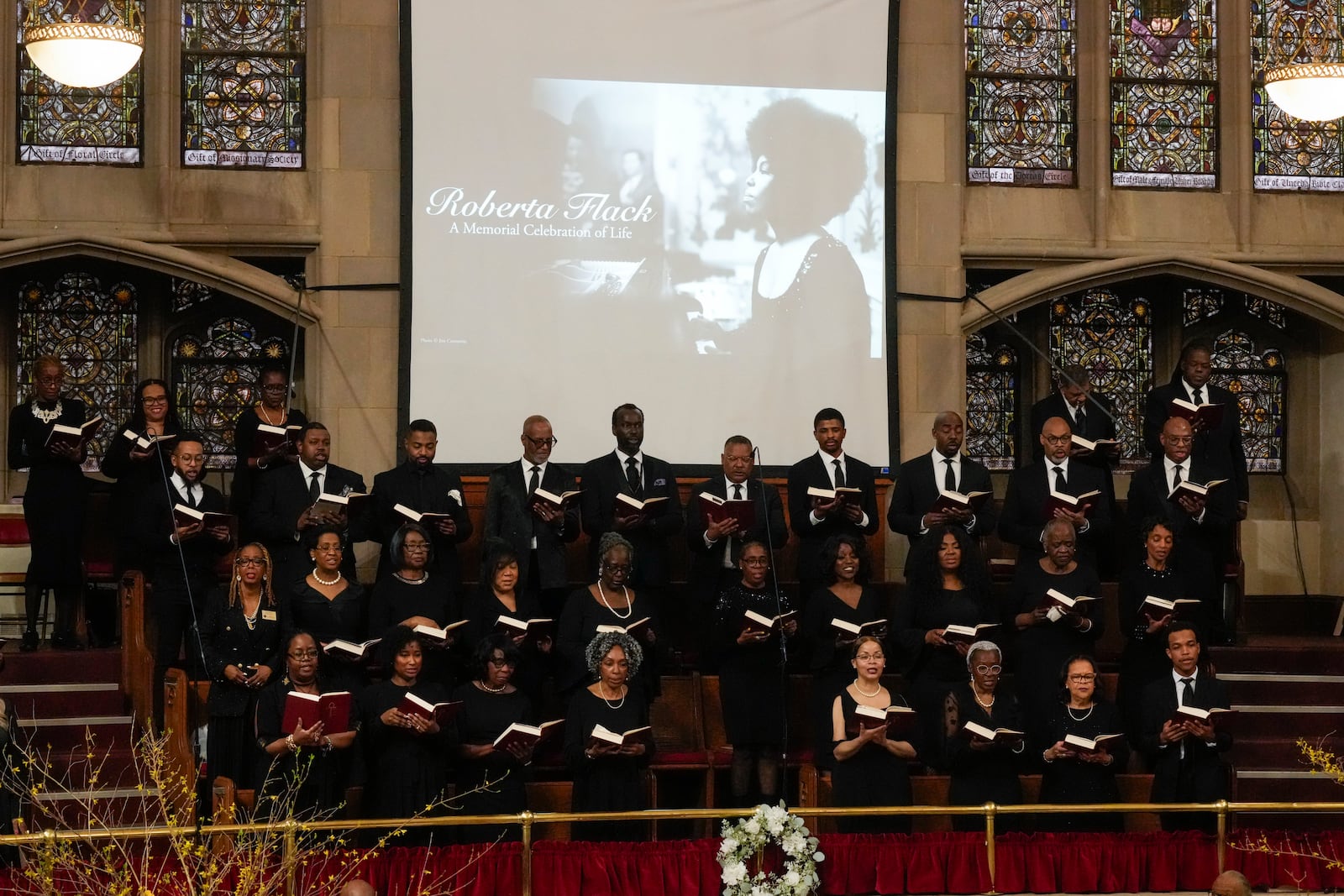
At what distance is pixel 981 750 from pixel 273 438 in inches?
160

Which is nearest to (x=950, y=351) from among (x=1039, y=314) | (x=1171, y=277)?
(x=1039, y=314)

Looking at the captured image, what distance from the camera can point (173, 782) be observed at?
7941mm

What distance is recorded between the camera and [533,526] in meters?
9.55

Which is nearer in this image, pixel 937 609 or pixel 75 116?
pixel 937 609

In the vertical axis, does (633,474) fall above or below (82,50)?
below

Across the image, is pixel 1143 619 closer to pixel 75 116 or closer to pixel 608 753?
pixel 608 753

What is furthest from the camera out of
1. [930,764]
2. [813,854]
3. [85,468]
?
[85,468]

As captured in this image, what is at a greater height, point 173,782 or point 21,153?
point 21,153

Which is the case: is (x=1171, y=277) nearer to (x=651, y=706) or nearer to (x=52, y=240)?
(x=651, y=706)

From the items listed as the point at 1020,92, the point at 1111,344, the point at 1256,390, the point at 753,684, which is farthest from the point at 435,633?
the point at 1256,390

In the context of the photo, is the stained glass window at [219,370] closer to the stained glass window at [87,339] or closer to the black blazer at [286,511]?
the stained glass window at [87,339]

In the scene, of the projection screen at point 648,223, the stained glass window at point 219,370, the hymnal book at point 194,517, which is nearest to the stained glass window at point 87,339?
the stained glass window at point 219,370

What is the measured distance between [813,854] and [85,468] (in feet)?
20.7

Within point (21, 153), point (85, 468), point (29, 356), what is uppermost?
point (21, 153)
